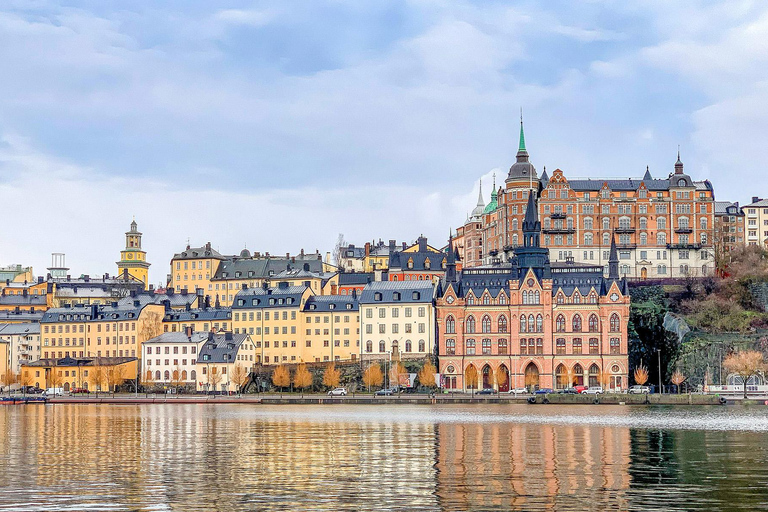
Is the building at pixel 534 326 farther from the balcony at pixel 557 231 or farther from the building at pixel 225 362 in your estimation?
the building at pixel 225 362

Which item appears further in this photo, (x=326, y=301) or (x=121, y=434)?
(x=326, y=301)

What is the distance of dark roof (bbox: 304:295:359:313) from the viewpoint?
176875 mm

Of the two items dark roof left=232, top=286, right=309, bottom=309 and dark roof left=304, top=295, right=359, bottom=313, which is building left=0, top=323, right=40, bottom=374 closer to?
dark roof left=232, top=286, right=309, bottom=309

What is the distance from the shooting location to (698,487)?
160 ft

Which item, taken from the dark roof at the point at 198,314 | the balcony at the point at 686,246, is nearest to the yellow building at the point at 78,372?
the dark roof at the point at 198,314

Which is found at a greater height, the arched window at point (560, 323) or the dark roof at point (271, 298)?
the dark roof at point (271, 298)

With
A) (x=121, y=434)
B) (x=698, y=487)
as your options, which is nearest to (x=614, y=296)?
(x=121, y=434)

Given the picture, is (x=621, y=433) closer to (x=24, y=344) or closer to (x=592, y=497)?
(x=592, y=497)

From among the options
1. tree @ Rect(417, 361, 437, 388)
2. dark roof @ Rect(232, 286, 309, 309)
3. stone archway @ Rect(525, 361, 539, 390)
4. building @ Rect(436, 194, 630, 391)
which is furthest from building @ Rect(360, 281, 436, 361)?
stone archway @ Rect(525, 361, 539, 390)

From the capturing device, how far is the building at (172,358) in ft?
577

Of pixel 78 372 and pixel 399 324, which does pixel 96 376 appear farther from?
pixel 399 324

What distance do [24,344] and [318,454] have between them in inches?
5634

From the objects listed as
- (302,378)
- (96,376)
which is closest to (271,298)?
(302,378)

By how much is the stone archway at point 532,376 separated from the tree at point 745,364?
2880cm
